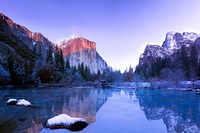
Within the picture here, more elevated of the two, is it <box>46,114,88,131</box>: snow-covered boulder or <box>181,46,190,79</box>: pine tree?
<box>181,46,190,79</box>: pine tree

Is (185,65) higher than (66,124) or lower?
higher

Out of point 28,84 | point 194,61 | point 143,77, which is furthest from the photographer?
point 143,77

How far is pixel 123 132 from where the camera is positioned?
9211mm

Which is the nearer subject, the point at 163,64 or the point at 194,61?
the point at 194,61

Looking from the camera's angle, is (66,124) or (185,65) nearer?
(66,124)

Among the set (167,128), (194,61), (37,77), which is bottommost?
(167,128)

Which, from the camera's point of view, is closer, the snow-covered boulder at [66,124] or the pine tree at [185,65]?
the snow-covered boulder at [66,124]

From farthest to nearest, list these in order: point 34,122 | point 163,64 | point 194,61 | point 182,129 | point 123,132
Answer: point 163,64 → point 194,61 → point 34,122 → point 182,129 → point 123,132

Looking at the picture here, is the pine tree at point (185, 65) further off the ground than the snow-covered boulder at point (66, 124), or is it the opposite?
the pine tree at point (185, 65)

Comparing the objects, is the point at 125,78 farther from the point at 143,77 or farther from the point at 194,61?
the point at 194,61

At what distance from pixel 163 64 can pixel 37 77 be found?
182ft

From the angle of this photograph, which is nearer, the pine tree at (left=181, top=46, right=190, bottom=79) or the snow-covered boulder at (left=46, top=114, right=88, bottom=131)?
the snow-covered boulder at (left=46, top=114, right=88, bottom=131)

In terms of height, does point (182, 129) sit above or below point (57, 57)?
below

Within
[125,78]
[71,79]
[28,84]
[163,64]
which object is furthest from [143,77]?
[28,84]
